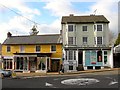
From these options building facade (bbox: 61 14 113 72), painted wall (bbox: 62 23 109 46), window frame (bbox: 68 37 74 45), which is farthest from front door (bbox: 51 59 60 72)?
window frame (bbox: 68 37 74 45)

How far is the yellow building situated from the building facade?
1826mm

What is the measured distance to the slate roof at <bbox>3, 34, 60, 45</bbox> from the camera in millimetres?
49506

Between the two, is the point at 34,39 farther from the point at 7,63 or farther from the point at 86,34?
the point at 86,34

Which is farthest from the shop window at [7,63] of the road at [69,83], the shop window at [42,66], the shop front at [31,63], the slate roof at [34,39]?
the road at [69,83]

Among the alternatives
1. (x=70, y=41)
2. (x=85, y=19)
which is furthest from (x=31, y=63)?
(x=85, y=19)

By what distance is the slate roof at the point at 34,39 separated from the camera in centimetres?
4951

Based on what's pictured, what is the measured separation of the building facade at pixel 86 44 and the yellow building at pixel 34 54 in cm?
183

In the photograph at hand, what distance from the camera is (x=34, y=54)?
4816cm

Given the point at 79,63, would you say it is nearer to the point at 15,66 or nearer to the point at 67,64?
the point at 67,64

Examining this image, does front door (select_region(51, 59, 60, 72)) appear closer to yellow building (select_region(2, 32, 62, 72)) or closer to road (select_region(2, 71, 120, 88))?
yellow building (select_region(2, 32, 62, 72))

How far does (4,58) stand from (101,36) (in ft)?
57.4

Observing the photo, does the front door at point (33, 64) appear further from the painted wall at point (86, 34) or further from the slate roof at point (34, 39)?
the painted wall at point (86, 34)

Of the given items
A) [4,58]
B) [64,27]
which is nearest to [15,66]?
[4,58]

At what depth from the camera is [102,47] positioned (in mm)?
47344
